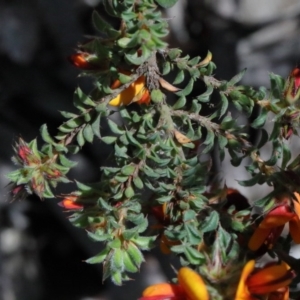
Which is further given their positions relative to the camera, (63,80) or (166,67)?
(63,80)

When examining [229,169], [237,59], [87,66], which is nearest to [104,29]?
[87,66]

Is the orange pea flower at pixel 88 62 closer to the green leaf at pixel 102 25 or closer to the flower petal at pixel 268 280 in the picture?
the green leaf at pixel 102 25

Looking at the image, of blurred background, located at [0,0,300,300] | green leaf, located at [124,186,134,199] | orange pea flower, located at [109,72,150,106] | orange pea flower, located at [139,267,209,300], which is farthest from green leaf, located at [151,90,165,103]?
blurred background, located at [0,0,300,300]

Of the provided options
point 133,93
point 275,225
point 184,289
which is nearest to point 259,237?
point 275,225

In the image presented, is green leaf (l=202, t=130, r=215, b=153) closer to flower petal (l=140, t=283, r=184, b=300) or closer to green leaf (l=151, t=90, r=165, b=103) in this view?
green leaf (l=151, t=90, r=165, b=103)

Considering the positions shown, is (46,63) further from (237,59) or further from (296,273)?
(296,273)

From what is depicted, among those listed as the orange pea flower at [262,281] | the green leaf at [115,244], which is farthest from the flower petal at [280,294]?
the green leaf at [115,244]

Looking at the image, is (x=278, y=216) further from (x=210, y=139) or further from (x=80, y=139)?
(x=80, y=139)

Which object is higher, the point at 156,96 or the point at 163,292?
the point at 156,96
